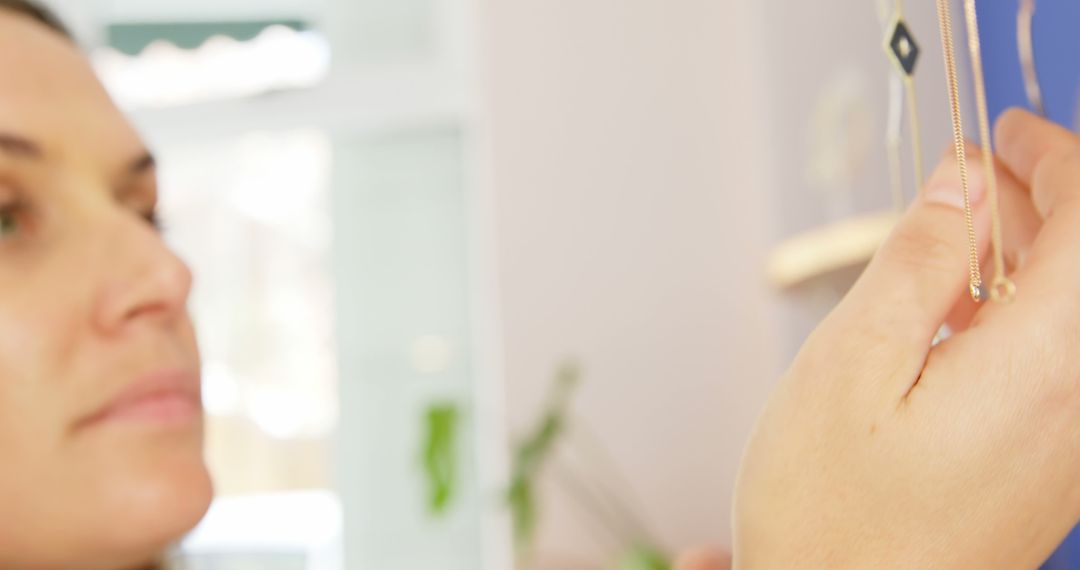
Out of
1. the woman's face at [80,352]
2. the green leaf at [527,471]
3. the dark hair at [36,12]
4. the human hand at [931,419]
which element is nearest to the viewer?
the human hand at [931,419]

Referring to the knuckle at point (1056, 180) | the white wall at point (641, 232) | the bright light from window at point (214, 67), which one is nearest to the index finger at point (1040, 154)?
the knuckle at point (1056, 180)

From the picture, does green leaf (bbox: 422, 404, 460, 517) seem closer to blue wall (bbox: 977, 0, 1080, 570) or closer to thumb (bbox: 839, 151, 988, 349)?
blue wall (bbox: 977, 0, 1080, 570)

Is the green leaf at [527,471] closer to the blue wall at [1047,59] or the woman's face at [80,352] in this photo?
the woman's face at [80,352]

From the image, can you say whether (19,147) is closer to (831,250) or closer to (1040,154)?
(1040,154)

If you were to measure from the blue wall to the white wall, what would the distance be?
2.53 metres

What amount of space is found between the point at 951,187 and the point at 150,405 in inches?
17.0

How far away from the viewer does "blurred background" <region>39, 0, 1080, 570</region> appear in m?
3.00

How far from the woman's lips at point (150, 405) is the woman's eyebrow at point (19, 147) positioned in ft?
0.54

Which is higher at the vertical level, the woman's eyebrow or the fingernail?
the woman's eyebrow

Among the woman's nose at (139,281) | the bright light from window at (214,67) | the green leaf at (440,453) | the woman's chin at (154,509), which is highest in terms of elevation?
the bright light from window at (214,67)

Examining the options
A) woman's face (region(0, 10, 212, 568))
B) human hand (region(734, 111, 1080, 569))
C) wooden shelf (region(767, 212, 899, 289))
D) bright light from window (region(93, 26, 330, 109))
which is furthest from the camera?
bright light from window (region(93, 26, 330, 109))

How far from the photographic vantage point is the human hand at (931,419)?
0.31 metres

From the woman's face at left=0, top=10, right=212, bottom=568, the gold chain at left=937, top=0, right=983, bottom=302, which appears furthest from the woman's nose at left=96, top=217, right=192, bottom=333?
the gold chain at left=937, top=0, right=983, bottom=302

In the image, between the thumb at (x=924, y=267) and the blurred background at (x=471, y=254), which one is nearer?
the thumb at (x=924, y=267)
